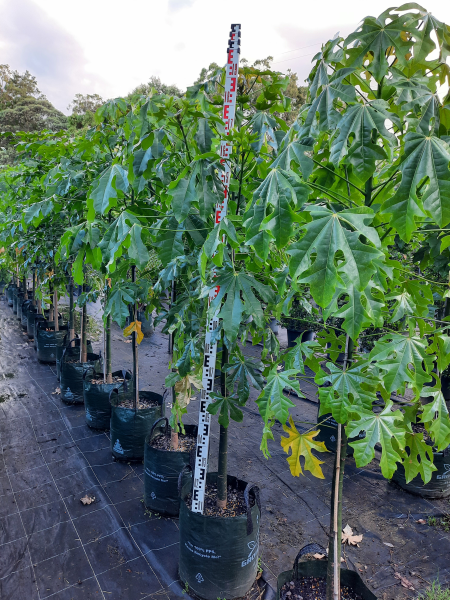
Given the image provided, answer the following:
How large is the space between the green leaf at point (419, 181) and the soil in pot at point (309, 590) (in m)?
1.58

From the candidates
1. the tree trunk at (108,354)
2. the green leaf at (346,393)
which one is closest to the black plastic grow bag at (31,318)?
the tree trunk at (108,354)

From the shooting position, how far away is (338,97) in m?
1.21

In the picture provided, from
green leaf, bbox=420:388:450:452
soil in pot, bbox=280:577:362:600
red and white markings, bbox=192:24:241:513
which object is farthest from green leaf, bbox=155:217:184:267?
soil in pot, bbox=280:577:362:600

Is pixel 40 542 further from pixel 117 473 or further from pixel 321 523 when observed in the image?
pixel 321 523

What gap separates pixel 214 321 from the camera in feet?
6.40

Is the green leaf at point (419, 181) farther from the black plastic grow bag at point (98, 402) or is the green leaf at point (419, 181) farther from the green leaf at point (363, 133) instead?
the black plastic grow bag at point (98, 402)

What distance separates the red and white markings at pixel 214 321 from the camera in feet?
5.71

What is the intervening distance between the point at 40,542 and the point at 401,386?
2672mm

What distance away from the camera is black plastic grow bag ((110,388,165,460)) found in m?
3.36

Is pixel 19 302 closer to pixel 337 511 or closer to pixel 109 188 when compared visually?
pixel 109 188

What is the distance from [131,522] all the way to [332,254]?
267 cm

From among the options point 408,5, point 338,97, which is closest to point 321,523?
point 338,97

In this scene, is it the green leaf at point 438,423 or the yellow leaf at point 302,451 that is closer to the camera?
the green leaf at point 438,423

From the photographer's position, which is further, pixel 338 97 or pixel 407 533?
pixel 407 533
